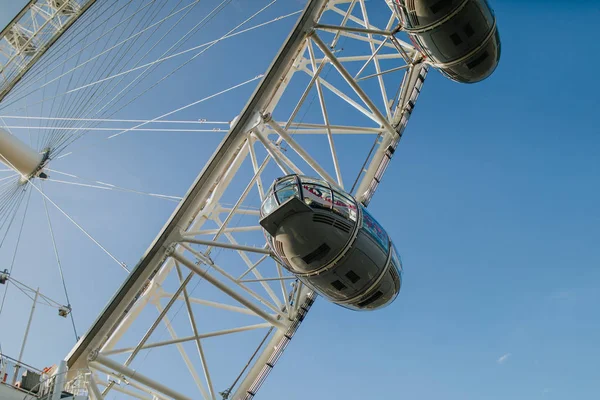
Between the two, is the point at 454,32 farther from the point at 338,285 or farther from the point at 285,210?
the point at 338,285

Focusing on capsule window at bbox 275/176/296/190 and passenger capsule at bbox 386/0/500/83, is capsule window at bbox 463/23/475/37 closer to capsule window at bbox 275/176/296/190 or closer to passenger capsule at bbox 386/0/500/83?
passenger capsule at bbox 386/0/500/83

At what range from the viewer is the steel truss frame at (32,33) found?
2806 centimetres

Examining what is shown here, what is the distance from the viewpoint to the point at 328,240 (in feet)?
35.6

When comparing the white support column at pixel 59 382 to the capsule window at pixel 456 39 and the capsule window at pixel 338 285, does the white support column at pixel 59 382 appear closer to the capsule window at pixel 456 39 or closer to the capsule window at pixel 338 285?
the capsule window at pixel 338 285

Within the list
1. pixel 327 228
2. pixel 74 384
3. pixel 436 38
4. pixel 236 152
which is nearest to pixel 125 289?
pixel 74 384

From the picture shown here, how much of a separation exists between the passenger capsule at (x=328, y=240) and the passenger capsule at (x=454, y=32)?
4.44 meters

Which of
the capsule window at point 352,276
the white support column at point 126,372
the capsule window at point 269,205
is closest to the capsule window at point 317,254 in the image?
the capsule window at point 352,276

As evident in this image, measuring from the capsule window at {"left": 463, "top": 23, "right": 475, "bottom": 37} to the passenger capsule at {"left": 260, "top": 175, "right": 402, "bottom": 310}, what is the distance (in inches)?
190

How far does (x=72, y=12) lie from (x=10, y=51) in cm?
344

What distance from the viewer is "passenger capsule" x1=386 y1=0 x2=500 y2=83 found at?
13328mm

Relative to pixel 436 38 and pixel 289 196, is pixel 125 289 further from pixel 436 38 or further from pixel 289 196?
pixel 436 38

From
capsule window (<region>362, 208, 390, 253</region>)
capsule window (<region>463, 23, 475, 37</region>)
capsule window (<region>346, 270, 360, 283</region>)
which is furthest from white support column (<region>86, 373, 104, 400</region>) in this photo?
capsule window (<region>463, 23, 475, 37</region>)

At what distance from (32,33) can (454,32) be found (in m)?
21.5

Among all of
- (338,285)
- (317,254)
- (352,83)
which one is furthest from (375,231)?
(352,83)
